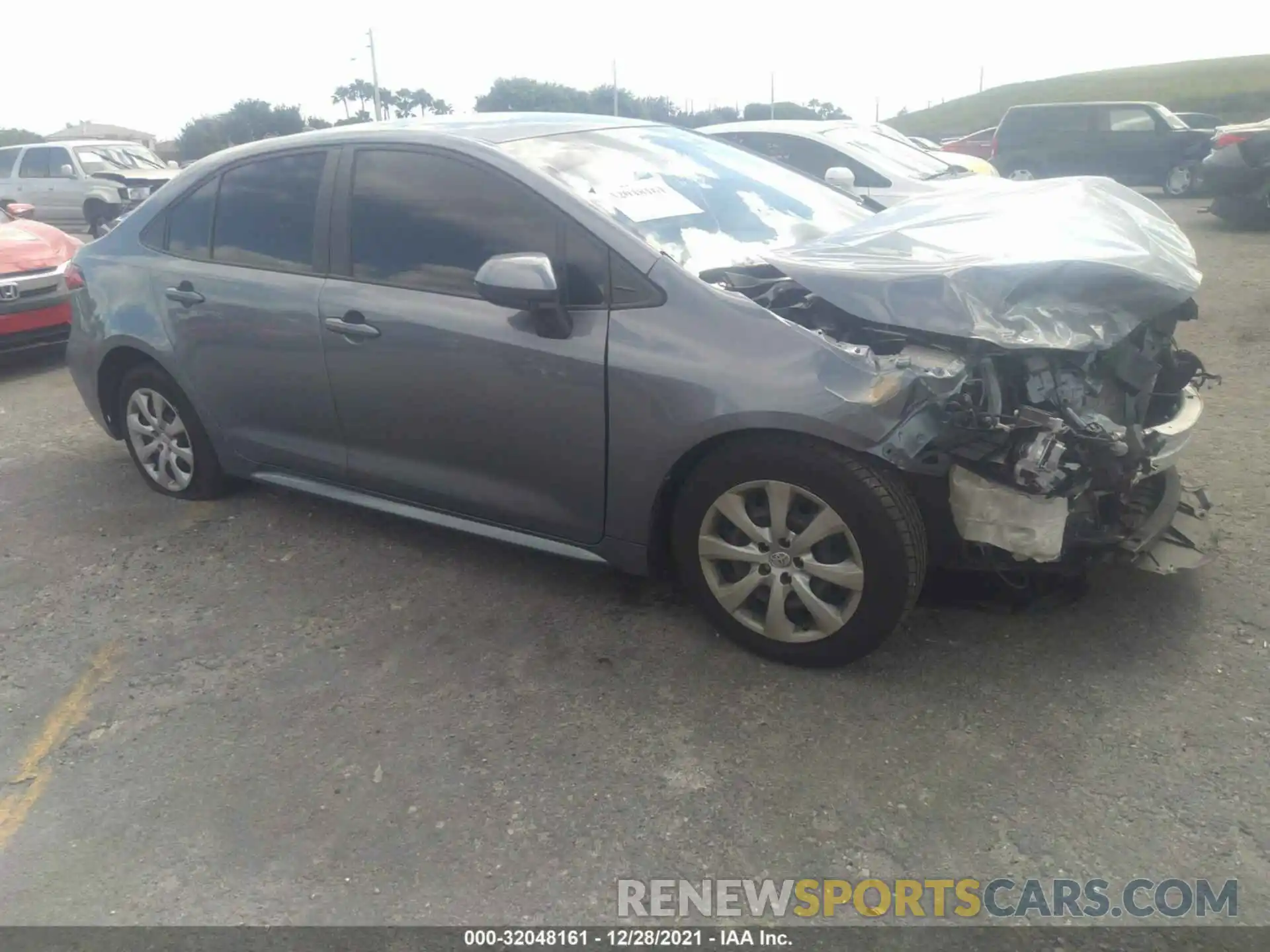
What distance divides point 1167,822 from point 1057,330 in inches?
52.5

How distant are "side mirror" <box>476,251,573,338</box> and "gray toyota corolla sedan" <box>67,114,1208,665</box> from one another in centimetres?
1

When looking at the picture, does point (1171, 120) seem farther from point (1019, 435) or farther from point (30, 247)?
point (1019, 435)

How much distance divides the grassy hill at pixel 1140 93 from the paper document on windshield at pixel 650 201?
35275 millimetres

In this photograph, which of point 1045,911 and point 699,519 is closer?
point 1045,911

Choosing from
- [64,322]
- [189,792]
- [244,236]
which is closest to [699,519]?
[189,792]

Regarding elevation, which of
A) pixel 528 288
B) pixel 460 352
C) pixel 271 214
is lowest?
pixel 460 352

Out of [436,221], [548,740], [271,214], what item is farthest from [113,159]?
[548,740]

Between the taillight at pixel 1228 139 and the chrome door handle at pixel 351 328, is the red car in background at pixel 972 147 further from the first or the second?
the chrome door handle at pixel 351 328

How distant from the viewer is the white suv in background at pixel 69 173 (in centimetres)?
1565

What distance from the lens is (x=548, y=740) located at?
290 centimetres

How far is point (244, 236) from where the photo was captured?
4.13 m

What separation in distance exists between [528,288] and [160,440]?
2.54m

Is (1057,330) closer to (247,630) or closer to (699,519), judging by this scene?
(699,519)

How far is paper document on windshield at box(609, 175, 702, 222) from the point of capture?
11.0 ft
